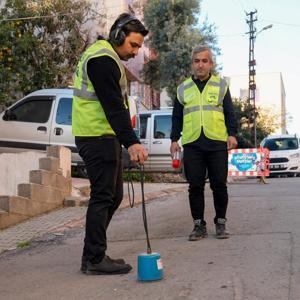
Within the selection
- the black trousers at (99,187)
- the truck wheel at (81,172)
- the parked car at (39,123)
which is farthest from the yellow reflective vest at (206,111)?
the truck wheel at (81,172)

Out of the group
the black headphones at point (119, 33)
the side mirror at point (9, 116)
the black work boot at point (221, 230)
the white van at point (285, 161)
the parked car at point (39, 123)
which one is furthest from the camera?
the white van at point (285, 161)

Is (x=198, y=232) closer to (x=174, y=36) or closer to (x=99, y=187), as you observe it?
(x=99, y=187)

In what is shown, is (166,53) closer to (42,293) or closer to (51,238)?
(51,238)

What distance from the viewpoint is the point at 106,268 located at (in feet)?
15.5

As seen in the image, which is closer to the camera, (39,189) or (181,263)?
(181,263)

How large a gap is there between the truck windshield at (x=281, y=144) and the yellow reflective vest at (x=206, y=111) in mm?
18053

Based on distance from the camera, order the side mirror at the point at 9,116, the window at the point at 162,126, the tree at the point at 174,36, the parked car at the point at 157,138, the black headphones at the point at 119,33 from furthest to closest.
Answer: the tree at the point at 174,36, the window at the point at 162,126, the parked car at the point at 157,138, the side mirror at the point at 9,116, the black headphones at the point at 119,33

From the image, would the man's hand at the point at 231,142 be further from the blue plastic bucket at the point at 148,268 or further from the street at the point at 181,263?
the blue plastic bucket at the point at 148,268

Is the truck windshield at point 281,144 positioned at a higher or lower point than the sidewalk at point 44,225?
higher

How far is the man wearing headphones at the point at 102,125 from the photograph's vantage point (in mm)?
4637

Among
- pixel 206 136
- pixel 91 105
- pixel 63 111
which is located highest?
pixel 63 111

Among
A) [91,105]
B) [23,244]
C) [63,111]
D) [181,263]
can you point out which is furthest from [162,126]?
[91,105]

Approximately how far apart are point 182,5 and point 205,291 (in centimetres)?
2510

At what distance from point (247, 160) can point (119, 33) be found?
538 inches
